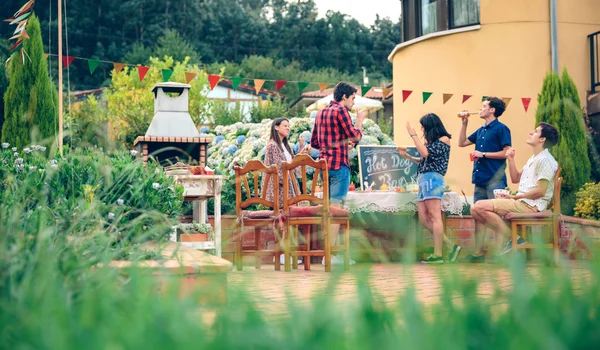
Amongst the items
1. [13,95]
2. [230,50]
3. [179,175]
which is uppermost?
[230,50]

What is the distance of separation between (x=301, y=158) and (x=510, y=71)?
707cm

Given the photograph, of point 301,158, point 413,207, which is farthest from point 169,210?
point 413,207

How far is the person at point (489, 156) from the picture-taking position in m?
7.59

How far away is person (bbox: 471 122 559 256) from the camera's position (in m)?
7.15

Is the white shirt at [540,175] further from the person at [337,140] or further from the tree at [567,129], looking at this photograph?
the tree at [567,129]

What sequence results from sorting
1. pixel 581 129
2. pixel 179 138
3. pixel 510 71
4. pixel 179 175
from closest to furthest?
pixel 179 175, pixel 179 138, pixel 581 129, pixel 510 71

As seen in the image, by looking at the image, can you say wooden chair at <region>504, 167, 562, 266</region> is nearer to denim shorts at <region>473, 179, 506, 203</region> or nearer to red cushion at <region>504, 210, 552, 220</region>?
red cushion at <region>504, 210, 552, 220</region>

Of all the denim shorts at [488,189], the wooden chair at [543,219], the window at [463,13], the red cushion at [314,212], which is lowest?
the wooden chair at [543,219]

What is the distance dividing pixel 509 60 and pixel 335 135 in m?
6.30

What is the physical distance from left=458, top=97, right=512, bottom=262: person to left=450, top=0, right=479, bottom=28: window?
226 inches

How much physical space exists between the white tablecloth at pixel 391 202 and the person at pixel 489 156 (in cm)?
28

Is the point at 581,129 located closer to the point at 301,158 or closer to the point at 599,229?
the point at 599,229

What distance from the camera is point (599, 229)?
8.10 metres

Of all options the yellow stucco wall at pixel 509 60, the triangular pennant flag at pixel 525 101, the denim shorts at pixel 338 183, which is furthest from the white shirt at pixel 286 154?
the triangular pennant flag at pixel 525 101
